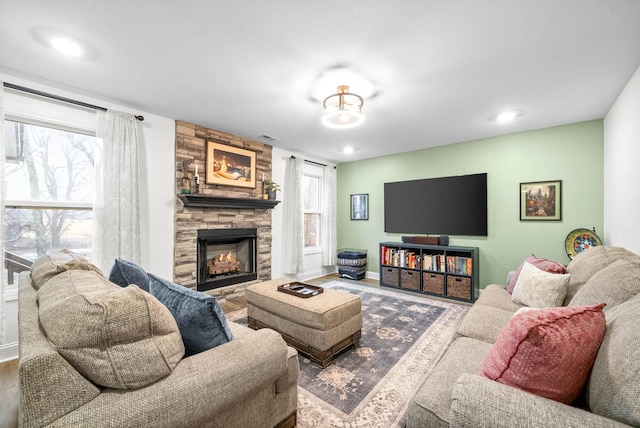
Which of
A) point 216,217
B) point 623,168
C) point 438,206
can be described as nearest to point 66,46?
point 216,217

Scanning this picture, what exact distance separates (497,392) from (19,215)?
12.7 ft

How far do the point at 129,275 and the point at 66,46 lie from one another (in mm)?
1770

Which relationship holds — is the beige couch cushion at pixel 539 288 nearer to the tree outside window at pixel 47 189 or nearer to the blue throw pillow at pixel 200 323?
the blue throw pillow at pixel 200 323

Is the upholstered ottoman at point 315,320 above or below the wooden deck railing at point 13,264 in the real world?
below

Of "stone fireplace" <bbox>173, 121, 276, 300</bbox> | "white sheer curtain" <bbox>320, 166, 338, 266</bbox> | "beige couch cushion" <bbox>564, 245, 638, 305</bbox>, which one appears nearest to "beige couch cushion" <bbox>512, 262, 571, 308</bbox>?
"beige couch cushion" <bbox>564, 245, 638, 305</bbox>

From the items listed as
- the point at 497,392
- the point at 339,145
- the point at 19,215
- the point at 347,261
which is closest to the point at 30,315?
the point at 497,392

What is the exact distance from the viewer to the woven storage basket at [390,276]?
460 centimetres

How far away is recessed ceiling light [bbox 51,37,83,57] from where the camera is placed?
1.92m

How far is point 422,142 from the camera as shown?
4.42 meters

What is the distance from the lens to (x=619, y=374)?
818 mm

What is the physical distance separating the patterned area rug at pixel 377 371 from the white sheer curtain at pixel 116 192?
4.79 feet

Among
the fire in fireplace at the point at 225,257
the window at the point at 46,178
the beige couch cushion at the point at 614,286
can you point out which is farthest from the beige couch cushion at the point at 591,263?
the window at the point at 46,178

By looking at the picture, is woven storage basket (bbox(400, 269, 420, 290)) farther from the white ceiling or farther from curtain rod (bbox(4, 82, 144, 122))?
curtain rod (bbox(4, 82, 144, 122))

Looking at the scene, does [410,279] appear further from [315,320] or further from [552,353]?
[552,353]
